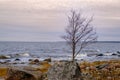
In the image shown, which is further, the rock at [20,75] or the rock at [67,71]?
the rock at [20,75]

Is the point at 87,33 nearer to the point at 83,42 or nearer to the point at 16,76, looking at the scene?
the point at 83,42

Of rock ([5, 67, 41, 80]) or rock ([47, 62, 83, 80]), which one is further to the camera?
rock ([5, 67, 41, 80])

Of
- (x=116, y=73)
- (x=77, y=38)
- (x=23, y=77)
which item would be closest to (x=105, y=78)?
(x=116, y=73)

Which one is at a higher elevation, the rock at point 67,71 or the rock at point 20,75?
the rock at point 67,71

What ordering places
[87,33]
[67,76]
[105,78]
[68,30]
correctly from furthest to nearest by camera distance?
[87,33]
[68,30]
[105,78]
[67,76]

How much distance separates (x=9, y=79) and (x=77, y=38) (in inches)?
487

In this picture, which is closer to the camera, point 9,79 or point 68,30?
point 9,79

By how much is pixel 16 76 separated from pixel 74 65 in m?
8.59

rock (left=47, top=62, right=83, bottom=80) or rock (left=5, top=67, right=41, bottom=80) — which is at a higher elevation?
rock (left=47, top=62, right=83, bottom=80)

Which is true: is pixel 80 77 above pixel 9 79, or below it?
above

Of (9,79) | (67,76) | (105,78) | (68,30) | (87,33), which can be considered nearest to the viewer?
(67,76)

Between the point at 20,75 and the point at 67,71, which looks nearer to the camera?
the point at 67,71

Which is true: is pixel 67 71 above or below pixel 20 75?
above

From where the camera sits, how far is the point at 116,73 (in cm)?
2536
